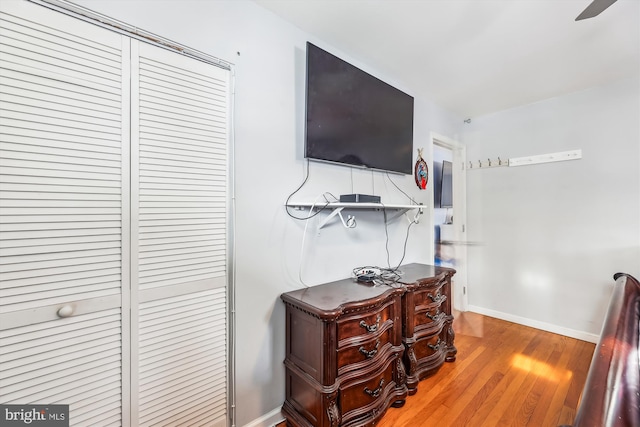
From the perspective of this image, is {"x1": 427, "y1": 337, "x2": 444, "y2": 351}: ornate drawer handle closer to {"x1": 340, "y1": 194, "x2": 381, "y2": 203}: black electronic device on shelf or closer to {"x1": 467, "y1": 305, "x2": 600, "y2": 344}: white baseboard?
{"x1": 340, "y1": 194, "x2": 381, "y2": 203}: black electronic device on shelf

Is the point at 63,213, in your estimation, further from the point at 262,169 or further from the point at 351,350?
the point at 351,350

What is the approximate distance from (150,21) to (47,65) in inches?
18.0

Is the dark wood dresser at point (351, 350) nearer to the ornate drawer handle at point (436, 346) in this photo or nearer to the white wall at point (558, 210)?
the ornate drawer handle at point (436, 346)

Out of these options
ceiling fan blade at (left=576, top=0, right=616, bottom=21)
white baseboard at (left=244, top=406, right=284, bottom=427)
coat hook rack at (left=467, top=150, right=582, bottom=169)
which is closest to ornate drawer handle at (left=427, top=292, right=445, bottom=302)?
white baseboard at (left=244, top=406, right=284, bottom=427)

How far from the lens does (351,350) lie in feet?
4.67

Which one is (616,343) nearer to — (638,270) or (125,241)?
(125,241)

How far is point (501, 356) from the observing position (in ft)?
7.47

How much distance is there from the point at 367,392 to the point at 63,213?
1.68 metres

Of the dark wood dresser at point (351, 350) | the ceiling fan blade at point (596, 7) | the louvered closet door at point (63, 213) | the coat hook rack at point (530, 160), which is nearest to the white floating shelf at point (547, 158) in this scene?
the coat hook rack at point (530, 160)

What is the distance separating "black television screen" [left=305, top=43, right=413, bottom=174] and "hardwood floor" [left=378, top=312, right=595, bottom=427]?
1.69m

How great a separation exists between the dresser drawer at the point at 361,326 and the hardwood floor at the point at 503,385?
579 mm

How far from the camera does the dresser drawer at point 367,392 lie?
1.40 m

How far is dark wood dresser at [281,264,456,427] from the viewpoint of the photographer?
1338 millimetres

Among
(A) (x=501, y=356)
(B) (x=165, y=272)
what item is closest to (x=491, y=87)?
(A) (x=501, y=356)
